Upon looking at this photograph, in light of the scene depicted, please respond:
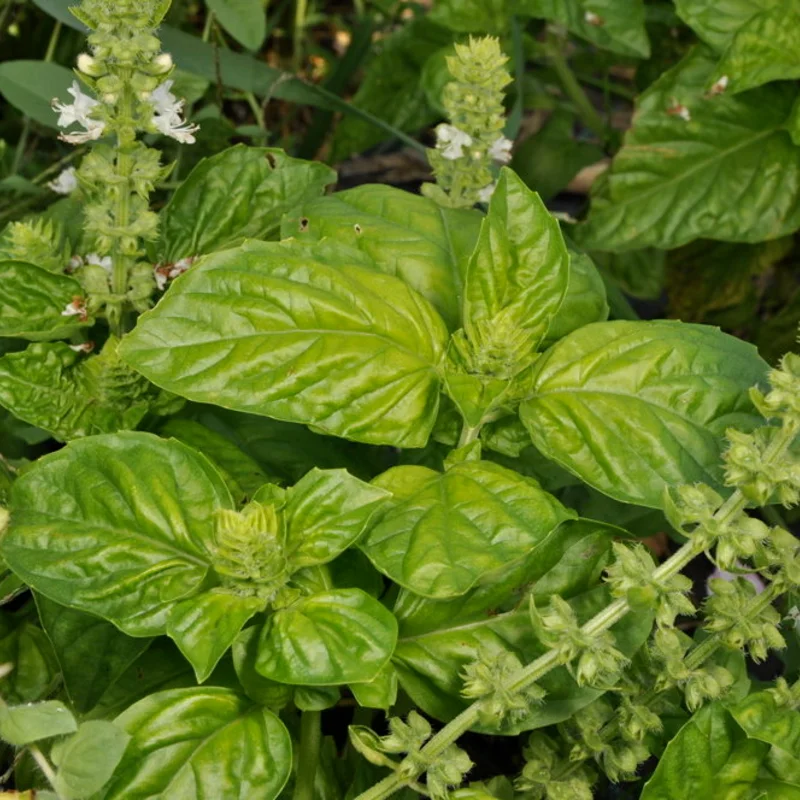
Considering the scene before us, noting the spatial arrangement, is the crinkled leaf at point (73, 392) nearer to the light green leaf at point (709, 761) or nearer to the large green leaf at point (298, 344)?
the large green leaf at point (298, 344)

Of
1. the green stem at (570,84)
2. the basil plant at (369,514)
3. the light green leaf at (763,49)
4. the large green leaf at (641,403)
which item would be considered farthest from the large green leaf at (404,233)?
the green stem at (570,84)

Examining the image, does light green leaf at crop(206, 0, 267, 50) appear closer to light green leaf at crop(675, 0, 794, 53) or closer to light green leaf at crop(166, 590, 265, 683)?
light green leaf at crop(675, 0, 794, 53)

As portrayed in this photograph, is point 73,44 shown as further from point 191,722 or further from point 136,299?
point 191,722

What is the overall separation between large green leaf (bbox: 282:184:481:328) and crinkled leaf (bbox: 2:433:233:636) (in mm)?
294

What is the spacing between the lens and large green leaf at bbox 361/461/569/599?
86 cm

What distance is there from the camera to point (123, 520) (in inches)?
36.2

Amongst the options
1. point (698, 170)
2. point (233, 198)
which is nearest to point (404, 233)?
point (233, 198)

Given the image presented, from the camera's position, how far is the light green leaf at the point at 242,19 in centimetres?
146

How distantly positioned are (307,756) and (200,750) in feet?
0.50

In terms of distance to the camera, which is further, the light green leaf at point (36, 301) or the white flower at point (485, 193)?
the white flower at point (485, 193)

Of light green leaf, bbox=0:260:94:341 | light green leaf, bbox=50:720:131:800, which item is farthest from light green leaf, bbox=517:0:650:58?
light green leaf, bbox=50:720:131:800

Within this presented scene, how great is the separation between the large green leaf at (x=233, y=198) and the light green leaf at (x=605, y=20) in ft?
1.64

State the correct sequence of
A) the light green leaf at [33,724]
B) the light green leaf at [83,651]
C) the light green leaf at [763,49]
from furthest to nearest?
the light green leaf at [763,49]
the light green leaf at [83,651]
the light green leaf at [33,724]

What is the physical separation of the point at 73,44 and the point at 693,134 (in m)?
1.03
